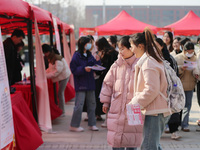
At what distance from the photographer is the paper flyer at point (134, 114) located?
350 cm

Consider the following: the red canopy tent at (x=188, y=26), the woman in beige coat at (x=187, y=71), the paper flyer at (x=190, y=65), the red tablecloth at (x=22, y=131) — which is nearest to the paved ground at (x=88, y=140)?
the red tablecloth at (x=22, y=131)

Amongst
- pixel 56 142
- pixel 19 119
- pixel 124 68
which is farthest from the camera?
pixel 56 142

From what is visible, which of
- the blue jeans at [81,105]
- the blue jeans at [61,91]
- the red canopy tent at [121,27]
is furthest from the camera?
the red canopy tent at [121,27]

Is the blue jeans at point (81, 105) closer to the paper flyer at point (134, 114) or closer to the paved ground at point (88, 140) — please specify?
the paved ground at point (88, 140)

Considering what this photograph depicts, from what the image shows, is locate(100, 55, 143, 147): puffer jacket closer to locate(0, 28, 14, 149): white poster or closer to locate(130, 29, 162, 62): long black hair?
locate(130, 29, 162, 62): long black hair

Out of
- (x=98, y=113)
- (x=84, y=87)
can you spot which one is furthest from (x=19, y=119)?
(x=98, y=113)

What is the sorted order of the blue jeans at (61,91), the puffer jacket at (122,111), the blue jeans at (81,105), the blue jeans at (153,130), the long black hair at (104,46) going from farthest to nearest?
1. the blue jeans at (61,91)
2. the long black hair at (104,46)
3. the blue jeans at (81,105)
4. the puffer jacket at (122,111)
5. the blue jeans at (153,130)

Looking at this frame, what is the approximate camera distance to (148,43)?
143 inches

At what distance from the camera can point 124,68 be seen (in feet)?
13.9

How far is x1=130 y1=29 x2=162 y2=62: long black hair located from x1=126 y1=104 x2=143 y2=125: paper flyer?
55 centimetres

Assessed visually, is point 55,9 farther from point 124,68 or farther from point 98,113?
point 124,68

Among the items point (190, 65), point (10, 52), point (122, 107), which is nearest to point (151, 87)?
point (122, 107)

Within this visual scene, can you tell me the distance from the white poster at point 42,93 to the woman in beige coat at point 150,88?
11.4ft

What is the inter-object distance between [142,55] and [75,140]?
3168 mm
